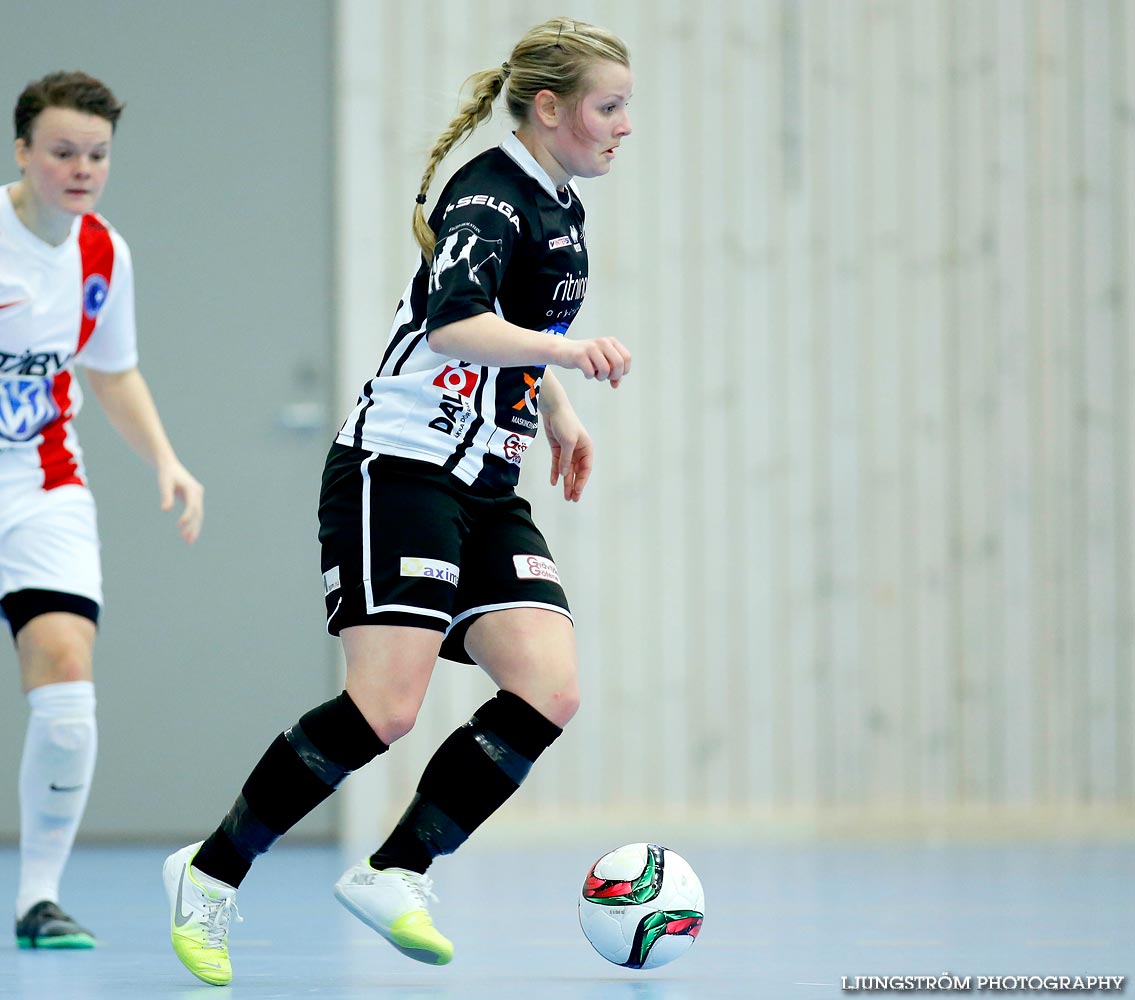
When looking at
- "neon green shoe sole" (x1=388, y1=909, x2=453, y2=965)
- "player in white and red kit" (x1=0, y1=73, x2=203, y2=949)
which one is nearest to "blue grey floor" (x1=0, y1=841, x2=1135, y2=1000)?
"neon green shoe sole" (x1=388, y1=909, x2=453, y2=965)

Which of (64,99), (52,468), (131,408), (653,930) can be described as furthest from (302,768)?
(64,99)

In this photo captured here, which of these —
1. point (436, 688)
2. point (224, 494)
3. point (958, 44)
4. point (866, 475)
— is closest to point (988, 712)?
point (866, 475)

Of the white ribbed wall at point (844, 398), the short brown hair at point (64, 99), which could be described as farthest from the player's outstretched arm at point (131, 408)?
the white ribbed wall at point (844, 398)

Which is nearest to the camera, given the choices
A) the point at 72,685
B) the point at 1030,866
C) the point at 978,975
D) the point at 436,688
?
the point at 978,975

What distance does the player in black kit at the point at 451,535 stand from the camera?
98.8 inches

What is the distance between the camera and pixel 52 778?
3.25 m

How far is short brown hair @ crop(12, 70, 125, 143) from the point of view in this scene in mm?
3152

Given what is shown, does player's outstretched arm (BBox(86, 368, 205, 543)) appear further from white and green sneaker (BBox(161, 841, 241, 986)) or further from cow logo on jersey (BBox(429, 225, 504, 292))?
cow logo on jersey (BBox(429, 225, 504, 292))

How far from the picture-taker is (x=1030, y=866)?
4797 mm

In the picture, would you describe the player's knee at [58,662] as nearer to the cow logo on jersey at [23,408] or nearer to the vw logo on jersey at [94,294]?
the cow logo on jersey at [23,408]

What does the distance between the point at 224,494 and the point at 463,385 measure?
3188 mm

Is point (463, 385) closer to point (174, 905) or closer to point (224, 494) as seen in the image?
point (174, 905)

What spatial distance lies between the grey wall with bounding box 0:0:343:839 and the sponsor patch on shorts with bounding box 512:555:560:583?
10.0ft

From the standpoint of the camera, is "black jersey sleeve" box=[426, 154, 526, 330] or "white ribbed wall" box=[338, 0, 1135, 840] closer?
"black jersey sleeve" box=[426, 154, 526, 330]
